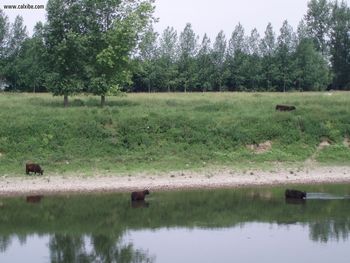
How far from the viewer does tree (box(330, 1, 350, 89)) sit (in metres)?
89.2

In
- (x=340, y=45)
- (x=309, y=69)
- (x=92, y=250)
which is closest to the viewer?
(x=92, y=250)

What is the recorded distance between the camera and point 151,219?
2158 centimetres

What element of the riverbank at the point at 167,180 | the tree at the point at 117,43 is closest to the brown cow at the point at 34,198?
the riverbank at the point at 167,180

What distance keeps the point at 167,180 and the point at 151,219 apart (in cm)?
726

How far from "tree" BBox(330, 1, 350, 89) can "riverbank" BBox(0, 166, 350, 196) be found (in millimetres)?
59955

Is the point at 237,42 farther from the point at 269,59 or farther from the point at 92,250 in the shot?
the point at 92,250

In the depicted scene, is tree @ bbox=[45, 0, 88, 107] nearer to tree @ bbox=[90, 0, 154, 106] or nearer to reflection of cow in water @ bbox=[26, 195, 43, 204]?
tree @ bbox=[90, 0, 154, 106]

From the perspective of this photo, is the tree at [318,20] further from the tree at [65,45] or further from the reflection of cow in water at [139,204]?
the reflection of cow in water at [139,204]

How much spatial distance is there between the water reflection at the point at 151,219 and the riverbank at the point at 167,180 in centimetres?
125

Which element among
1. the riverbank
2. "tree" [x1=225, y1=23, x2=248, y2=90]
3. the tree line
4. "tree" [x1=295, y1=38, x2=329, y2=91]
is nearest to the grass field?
the riverbank

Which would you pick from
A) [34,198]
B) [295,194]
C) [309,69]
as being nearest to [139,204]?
[34,198]

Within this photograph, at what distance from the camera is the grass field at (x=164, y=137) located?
32250 mm

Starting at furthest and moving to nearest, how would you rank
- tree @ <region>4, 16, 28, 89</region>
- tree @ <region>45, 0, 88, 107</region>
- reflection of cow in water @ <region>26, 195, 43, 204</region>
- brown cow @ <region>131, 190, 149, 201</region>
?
1. tree @ <region>4, 16, 28, 89</region>
2. tree @ <region>45, 0, 88, 107</region>
3. reflection of cow in water @ <region>26, 195, 43, 204</region>
4. brown cow @ <region>131, 190, 149, 201</region>

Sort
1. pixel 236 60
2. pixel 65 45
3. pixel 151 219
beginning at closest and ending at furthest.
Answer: pixel 151 219, pixel 65 45, pixel 236 60
